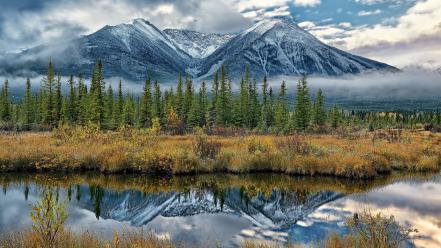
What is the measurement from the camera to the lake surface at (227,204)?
52.0 ft

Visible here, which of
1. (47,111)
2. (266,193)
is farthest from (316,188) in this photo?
(47,111)

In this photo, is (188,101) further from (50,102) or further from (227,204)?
(227,204)

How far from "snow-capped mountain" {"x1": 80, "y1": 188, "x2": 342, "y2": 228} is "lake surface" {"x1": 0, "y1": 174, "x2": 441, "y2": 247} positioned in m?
0.05

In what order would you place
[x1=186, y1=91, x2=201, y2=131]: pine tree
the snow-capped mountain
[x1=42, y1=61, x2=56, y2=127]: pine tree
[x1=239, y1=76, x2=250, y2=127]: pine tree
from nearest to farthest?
the snow-capped mountain
[x1=42, y1=61, x2=56, y2=127]: pine tree
[x1=186, y1=91, x2=201, y2=131]: pine tree
[x1=239, y1=76, x2=250, y2=127]: pine tree

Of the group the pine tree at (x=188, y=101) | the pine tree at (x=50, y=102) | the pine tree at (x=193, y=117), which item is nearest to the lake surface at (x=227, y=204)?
the pine tree at (x=50, y=102)

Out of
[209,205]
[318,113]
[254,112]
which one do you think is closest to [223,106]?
[254,112]

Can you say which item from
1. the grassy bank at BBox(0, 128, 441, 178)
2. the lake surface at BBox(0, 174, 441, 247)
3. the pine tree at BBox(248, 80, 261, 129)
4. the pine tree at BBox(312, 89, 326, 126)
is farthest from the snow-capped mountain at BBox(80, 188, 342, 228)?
the pine tree at BBox(312, 89, 326, 126)

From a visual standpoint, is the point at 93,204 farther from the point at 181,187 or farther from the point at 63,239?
the point at 63,239

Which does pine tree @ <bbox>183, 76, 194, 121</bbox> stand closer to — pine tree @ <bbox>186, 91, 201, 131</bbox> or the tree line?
the tree line

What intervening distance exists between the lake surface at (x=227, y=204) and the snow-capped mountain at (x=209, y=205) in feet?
0.16

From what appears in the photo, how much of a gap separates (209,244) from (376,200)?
1170 centimetres

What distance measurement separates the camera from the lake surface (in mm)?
15836

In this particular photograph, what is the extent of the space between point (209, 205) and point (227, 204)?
0.97 metres

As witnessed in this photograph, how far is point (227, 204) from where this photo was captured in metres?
A: 20.7
